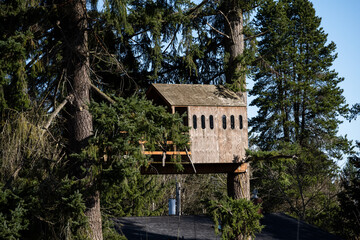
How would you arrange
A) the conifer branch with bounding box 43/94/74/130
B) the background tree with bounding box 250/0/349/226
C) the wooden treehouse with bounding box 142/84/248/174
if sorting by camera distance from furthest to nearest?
the background tree with bounding box 250/0/349/226 < the wooden treehouse with bounding box 142/84/248/174 < the conifer branch with bounding box 43/94/74/130

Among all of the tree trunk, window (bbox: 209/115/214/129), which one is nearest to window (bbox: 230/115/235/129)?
window (bbox: 209/115/214/129)

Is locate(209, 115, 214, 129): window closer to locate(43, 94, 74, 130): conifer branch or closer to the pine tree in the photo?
the pine tree

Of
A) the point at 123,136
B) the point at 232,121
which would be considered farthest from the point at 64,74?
the point at 232,121

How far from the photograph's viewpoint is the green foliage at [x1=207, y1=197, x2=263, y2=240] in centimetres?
1466

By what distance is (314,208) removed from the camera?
28.6 m

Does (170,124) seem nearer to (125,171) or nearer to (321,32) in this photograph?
(125,171)

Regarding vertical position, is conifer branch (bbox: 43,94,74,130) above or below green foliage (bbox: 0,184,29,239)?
above

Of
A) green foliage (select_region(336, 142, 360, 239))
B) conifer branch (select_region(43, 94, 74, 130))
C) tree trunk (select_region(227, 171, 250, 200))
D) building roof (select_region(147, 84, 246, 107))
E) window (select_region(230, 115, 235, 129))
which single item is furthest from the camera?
green foliage (select_region(336, 142, 360, 239))

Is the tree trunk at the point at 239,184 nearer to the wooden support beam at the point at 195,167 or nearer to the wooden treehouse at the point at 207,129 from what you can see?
the wooden support beam at the point at 195,167

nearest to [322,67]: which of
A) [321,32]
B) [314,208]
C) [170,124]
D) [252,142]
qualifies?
[321,32]

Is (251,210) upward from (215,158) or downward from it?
downward

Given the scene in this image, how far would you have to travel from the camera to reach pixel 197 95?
15.0m

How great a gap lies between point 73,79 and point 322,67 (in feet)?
71.6

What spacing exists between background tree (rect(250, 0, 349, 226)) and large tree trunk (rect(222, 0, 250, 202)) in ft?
34.7
